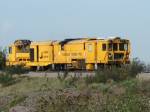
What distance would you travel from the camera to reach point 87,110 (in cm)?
1418

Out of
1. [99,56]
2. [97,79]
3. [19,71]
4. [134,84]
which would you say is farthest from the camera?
[99,56]

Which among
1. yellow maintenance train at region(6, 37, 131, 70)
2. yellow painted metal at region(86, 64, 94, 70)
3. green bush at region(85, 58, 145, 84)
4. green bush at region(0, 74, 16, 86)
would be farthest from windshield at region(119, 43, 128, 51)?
green bush at region(85, 58, 145, 84)

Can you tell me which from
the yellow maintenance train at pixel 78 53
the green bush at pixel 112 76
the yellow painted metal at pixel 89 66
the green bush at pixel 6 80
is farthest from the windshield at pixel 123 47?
the green bush at pixel 112 76

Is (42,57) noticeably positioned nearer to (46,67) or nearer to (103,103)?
(46,67)

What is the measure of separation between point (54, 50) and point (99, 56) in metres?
6.33

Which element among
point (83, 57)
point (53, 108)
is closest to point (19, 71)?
point (83, 57)

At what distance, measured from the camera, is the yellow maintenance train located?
50.9 m

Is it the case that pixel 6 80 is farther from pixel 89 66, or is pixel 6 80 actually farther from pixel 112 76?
pixel 89 66

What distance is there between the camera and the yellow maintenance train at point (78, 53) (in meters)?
50.9

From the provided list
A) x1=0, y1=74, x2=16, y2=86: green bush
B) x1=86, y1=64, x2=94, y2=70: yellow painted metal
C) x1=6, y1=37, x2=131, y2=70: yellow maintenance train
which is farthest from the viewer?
x1=6, y1=37, x2=131, y2=70: yellow maintenance train

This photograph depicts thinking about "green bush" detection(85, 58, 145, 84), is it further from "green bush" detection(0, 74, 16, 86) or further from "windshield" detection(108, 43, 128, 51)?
"windshield" detection(108, 43, 128, 51)

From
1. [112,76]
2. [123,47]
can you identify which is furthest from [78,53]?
[112,76]

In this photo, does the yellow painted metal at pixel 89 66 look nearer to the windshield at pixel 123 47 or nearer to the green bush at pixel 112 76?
the windshield at pixel 123 47

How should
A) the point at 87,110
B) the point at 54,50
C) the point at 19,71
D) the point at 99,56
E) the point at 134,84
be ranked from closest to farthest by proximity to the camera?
1. the point at 87,110
2. the point at 134,84
3. the point at 19,71
4. the point at 99,56
5. the point at 54,50
